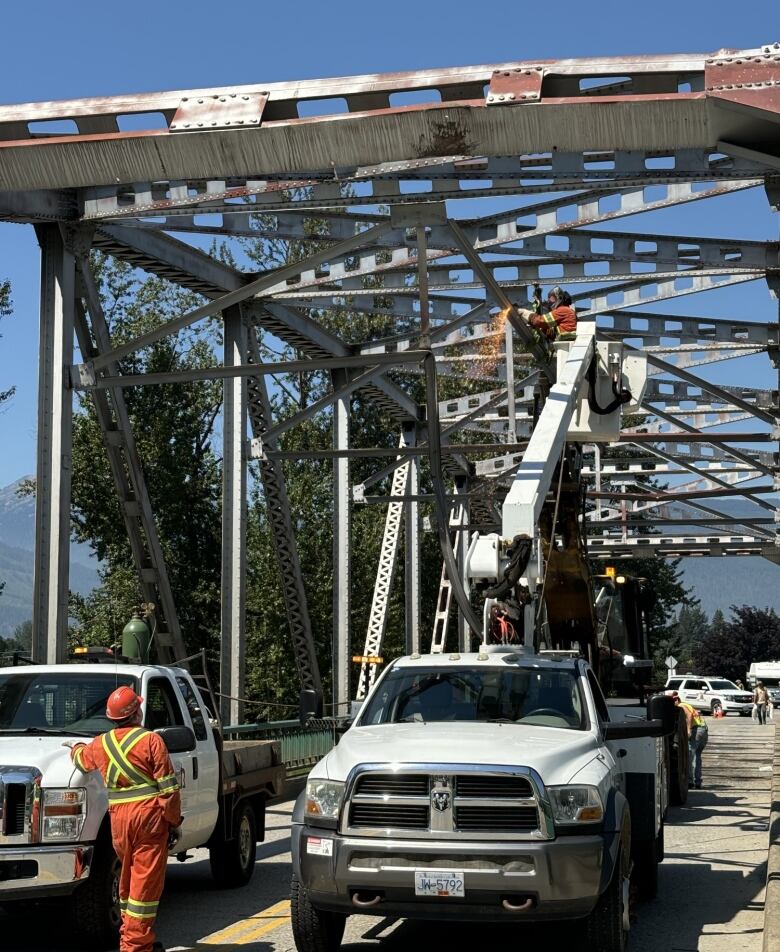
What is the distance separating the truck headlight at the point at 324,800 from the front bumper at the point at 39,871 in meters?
1.68

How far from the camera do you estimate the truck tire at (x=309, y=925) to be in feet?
30.2

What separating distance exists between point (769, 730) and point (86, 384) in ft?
108

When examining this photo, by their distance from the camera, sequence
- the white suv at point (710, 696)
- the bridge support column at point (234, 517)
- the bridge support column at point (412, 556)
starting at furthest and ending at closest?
the white suv at point (710, 696) → the bridge support column at point (412, 556) → the bridge support column at point (234, 517)

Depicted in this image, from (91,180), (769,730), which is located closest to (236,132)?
(91,180)

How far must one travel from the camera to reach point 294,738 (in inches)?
843

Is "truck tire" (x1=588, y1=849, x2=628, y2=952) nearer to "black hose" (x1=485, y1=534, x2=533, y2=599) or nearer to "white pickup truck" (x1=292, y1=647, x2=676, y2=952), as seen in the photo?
"white pickup truck" (x1=292, y1=647, x2=676, y2=952)

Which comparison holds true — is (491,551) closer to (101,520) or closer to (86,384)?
(86,384)

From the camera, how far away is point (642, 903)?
12.2 metres

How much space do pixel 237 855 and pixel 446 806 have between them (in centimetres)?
455

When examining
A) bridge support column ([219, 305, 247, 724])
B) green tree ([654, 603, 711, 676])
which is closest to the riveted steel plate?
bridge support column ([219, 305, 247, 724])

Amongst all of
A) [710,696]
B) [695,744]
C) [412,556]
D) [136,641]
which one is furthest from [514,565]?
[710,696]

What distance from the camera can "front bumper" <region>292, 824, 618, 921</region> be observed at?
8555mm

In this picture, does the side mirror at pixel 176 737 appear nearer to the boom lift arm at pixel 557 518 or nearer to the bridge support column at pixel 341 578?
the boom lift arm at pixel 557 518

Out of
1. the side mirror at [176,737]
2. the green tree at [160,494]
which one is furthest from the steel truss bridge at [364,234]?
the green tree at [160,494]
